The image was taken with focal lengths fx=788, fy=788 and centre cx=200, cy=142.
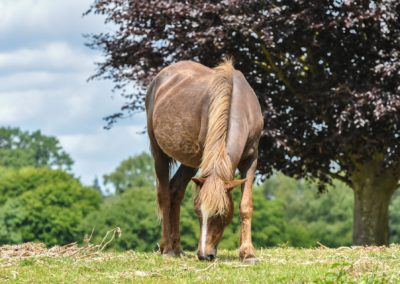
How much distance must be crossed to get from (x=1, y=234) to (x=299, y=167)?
4239cm

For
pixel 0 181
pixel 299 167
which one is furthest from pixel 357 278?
pixel 0 181

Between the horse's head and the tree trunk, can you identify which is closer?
the horse's head

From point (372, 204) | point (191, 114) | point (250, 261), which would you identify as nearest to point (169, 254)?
point (250, 261)

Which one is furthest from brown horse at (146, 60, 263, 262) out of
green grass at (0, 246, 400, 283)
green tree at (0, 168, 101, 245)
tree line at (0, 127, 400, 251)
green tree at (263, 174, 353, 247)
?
green tree at (0, 168, 101, 245)

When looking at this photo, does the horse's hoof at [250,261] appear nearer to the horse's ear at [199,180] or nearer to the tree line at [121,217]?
the horse's ear at [199,180]

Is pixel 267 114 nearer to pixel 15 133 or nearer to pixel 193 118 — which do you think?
pixel 193 118

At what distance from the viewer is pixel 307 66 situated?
18.7 metres

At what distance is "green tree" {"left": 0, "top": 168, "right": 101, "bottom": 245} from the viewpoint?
59.0m

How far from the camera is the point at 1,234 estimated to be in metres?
57.7

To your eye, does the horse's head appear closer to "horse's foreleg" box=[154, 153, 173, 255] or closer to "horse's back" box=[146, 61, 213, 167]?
"horse's back" box=[146, 61, 213, 167]

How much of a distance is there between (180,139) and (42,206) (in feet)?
170

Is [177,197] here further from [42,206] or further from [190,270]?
[42,206]

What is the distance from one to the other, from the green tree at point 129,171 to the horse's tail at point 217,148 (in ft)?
266

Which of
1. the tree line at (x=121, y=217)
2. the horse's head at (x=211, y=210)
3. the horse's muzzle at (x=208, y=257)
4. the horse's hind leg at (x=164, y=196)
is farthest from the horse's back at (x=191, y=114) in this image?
the tree line at (x=121, y=217)
